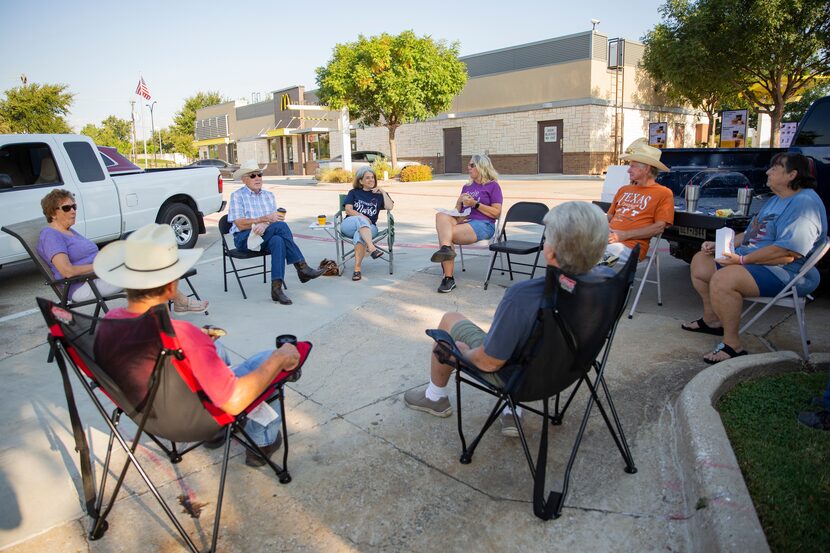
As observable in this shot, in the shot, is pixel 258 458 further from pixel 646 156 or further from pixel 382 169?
pixel 382 169

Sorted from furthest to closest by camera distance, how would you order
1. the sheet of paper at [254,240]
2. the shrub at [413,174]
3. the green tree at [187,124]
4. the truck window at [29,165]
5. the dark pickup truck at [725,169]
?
the green tree at [187,124]
the shrub at [413,174]
the truck window at [29,165]
the sheet of paper at [254,240]
the dark pickup truck at [725,169]

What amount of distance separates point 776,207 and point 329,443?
3465 millimetres

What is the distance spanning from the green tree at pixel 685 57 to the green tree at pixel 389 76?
911cm

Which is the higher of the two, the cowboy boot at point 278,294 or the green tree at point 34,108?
the green tree at point 34,108

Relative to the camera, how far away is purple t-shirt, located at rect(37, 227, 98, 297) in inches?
181

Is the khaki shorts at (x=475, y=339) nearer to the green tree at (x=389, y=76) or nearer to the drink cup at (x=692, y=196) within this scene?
the drink cup at (x=692, y=196)

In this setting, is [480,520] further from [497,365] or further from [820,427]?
[820,427]

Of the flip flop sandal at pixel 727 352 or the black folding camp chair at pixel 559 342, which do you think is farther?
the flip flop sandal at pixel 727 352

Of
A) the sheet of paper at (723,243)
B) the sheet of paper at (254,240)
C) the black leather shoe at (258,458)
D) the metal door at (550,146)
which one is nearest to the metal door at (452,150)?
the metal door at (550,146)

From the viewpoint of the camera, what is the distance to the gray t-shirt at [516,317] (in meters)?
2.47

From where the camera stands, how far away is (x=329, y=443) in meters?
3.17

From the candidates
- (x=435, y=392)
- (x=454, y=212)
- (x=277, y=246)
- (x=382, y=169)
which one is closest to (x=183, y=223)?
(x=277, y=246)

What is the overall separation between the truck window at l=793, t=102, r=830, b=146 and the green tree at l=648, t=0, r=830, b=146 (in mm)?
17115

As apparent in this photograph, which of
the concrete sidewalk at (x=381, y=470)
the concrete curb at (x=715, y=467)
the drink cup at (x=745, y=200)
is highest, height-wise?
the drink cup at (x=745, y=200)
